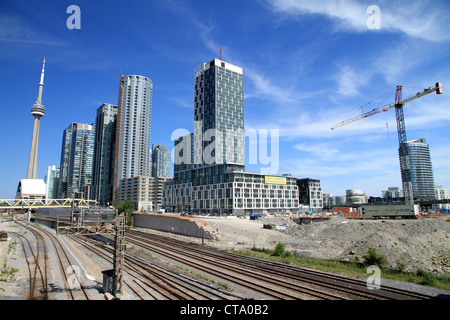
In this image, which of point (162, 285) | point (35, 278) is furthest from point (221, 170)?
point (162, 285)

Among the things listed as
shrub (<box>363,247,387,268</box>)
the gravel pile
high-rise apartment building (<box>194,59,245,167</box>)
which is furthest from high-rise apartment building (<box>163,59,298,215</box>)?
shrub (<box>363,247,387,268</box>)

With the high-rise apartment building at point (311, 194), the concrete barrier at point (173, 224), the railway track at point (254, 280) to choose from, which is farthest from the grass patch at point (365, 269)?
the high-rise apartment building at point (311, 194)

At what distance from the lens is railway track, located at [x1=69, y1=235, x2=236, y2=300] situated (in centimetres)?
1808

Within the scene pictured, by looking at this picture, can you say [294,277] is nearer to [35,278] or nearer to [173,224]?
[35,278]

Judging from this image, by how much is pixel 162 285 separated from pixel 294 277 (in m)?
11.3

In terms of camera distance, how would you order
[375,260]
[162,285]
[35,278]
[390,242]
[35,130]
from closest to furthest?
Answer: [162,285] → [35,278] → [375,260] → [390,242] → [35,130]

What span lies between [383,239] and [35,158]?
177m

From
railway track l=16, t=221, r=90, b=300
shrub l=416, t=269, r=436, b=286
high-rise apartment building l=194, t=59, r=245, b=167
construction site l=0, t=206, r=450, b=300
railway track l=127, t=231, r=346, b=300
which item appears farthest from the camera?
high-rise apartment building l=194, t=59, r=245, b=167

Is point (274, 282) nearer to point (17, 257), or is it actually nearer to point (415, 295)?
point (415, 295)

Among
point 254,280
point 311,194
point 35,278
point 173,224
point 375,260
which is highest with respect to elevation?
point 311,194

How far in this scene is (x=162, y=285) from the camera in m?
20.8

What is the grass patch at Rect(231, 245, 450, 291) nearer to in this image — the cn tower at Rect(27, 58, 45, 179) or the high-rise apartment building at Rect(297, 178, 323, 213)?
the high-rise apartment building at Rect(297, 178, 323, 213)

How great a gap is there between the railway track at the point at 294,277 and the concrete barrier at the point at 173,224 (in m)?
15.6

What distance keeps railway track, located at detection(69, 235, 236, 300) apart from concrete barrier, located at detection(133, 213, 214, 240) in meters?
21.6
